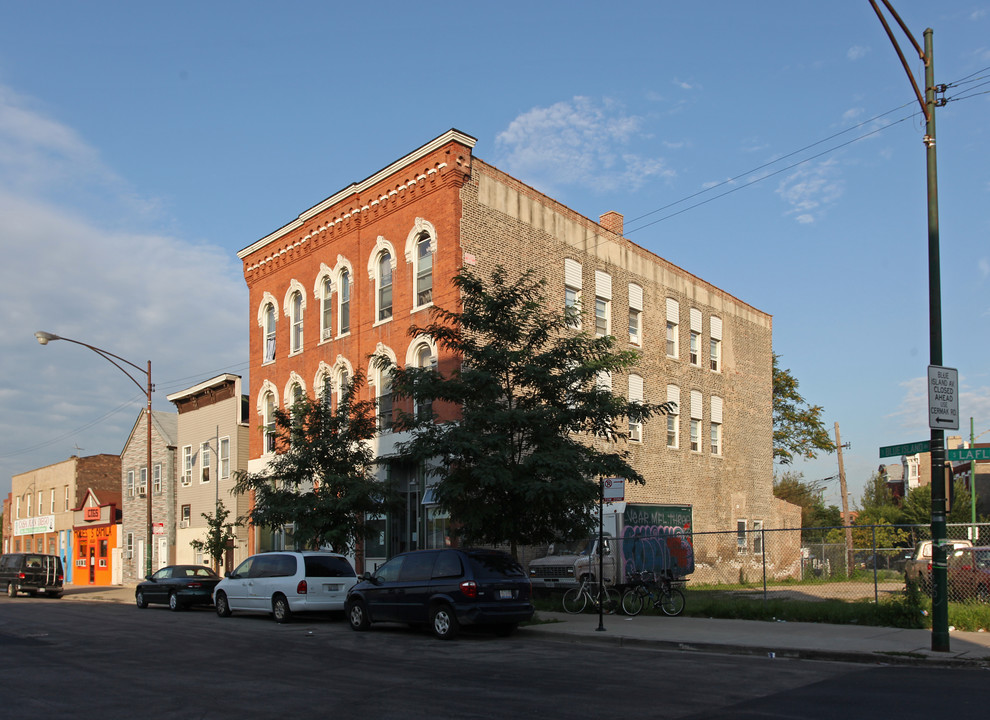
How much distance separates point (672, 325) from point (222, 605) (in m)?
20.7

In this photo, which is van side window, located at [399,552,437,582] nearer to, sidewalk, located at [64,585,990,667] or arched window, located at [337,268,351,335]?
sidewalk, located at [64,585,990,667]

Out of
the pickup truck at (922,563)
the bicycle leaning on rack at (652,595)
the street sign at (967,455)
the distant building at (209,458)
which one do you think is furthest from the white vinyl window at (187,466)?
the street sign at (967,455)

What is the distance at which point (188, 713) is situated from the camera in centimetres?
904

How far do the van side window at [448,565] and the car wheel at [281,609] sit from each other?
17.8 feet

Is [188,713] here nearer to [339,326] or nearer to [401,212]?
[401,212]

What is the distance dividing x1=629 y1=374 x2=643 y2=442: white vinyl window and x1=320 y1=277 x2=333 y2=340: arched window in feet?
37.3

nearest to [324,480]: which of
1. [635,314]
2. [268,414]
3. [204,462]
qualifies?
[268,414]

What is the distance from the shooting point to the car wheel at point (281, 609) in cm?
2006

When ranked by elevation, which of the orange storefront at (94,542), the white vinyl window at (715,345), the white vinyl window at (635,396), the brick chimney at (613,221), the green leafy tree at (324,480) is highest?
the brick chimney at (613,221)

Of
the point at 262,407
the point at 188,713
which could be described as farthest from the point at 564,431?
the point at 262,407

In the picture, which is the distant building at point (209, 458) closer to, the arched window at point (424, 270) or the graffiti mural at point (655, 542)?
the arched window at point (424, 270)

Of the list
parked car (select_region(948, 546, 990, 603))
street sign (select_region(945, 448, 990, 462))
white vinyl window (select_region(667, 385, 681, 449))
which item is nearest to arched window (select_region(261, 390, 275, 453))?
white vinyl window (select_region(667, 385, 681, 449))

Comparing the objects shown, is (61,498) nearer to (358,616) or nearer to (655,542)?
(655,542)

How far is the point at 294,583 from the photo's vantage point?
2003cm
